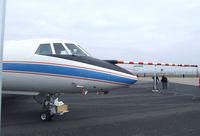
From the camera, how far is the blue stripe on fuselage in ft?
28.7

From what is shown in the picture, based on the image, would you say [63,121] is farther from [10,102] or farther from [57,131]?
[10,102]

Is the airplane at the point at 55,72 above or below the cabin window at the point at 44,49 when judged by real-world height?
below

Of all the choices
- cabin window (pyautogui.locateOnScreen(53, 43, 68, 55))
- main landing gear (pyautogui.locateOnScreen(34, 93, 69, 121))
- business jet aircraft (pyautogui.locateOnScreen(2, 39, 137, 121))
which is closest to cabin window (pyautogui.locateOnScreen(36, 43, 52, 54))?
business jet aircraft (pyautogui.locateOnScreen(2, 39, 137, 121))

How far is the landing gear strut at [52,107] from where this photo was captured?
30.6ft

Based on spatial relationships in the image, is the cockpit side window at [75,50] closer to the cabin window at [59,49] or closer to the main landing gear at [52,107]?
the cabin window at [59,49]

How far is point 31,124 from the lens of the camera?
9.38 m

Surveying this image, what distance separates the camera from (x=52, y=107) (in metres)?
9.42

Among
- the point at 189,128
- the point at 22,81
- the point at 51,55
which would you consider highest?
the point at 51,55

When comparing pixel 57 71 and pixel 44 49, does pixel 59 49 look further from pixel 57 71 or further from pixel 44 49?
pixel 57 71

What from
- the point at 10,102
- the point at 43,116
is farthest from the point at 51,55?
the point at 10,102

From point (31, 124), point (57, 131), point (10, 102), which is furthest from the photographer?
point (10, 102)

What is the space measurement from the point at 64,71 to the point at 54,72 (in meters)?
0.34

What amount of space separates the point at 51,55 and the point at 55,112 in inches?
77.0

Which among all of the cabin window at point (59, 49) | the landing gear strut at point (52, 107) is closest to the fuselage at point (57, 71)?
the cabin window at point (59, 49)
